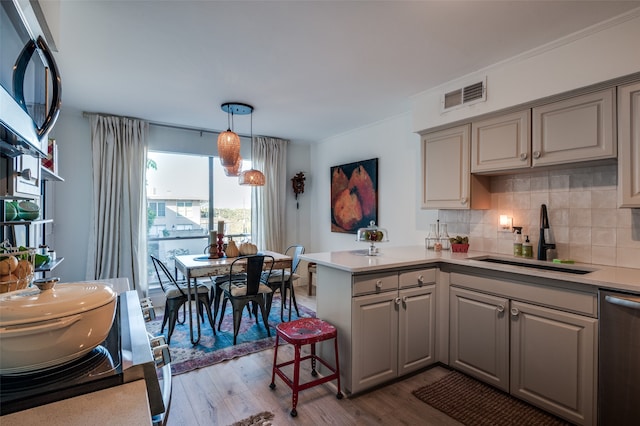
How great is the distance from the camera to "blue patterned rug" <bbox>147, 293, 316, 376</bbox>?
2.76 meters

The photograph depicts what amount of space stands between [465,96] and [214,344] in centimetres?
323

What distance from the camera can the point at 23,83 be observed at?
854mm

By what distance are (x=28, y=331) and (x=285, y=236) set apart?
471 centimetres

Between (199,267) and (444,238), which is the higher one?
(444,238)

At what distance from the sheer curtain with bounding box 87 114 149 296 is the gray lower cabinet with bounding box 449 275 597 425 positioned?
3.73m

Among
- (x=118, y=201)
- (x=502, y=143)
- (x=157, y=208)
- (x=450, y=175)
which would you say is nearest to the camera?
(x=502, y=143)

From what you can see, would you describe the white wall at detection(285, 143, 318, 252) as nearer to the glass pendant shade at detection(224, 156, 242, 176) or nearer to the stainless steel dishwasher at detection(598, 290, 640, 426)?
the glass pendant shade at detection(224, 156, 242, 176)

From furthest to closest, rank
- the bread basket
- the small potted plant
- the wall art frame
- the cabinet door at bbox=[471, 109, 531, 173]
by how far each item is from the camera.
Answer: the wall art frame < the small potted plant < the cabinet door at bbox=[471, 109, 531, 173] < the bread basket

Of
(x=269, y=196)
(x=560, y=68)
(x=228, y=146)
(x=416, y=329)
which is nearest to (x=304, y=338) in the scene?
(x=416, y=329)

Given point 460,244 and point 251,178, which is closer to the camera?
point 460,244

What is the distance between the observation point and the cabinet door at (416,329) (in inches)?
94.0

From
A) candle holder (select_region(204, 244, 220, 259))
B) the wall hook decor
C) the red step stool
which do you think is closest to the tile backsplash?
the red step stool

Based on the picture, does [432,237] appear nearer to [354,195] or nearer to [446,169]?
[446,169]

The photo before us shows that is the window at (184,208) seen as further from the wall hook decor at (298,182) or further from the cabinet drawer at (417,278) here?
the cabinet drawer at (417,278)
